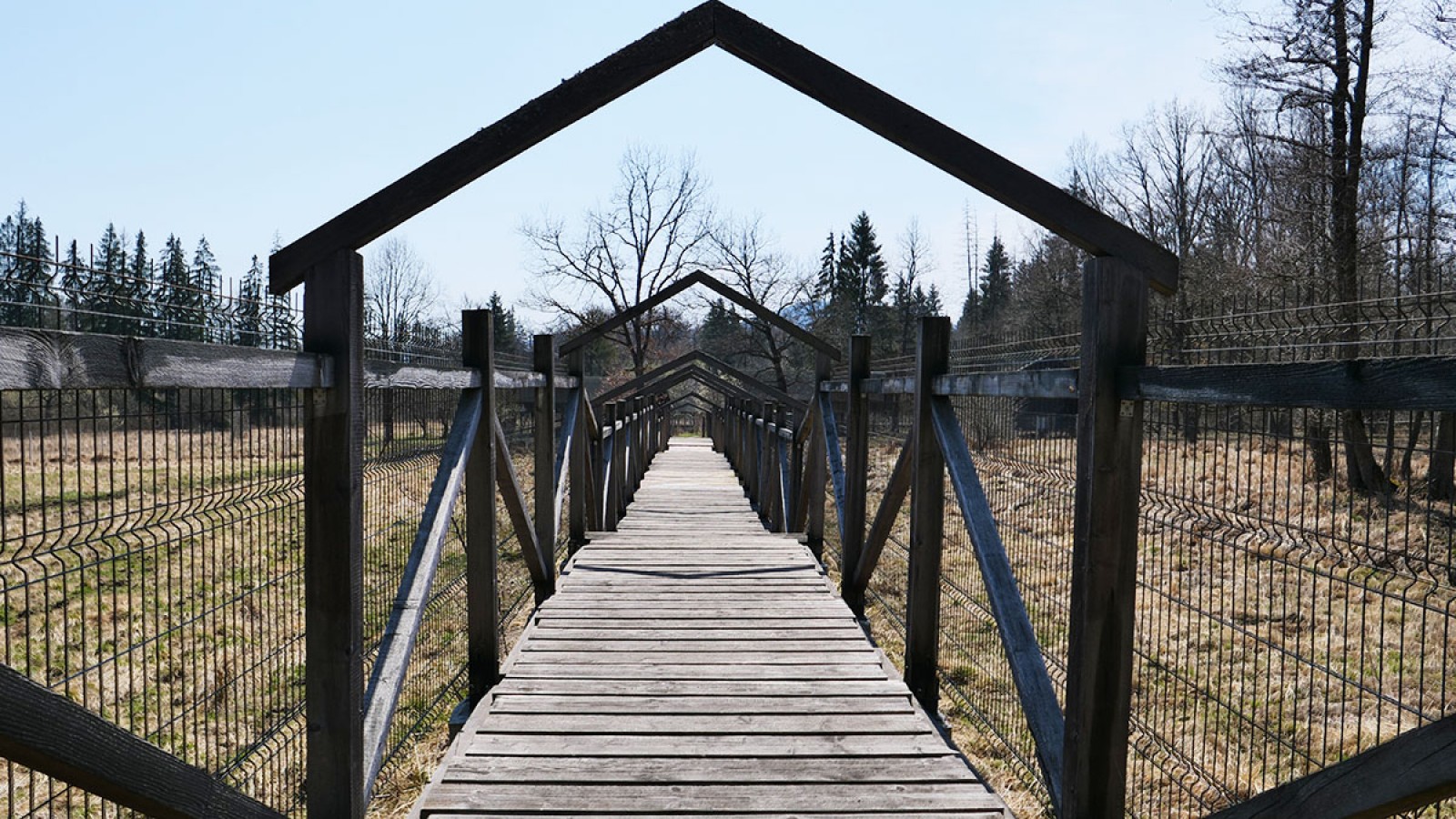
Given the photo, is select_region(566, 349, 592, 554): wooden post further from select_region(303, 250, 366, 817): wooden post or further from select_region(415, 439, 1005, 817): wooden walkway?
select_region(303, 250, 366, 817): wooden post

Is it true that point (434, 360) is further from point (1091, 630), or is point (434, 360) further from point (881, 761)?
point (1091, 630)

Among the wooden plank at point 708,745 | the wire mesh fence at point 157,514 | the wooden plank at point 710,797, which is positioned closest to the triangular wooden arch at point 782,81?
the wire mesh fence at point 157,514

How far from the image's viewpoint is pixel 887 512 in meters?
4.71

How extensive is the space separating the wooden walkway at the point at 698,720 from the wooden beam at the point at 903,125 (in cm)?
187

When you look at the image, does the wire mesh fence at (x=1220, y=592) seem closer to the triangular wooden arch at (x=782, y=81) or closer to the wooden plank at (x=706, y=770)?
the triangular wooden arch at (x=782, y=81)

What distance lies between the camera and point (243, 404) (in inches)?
102

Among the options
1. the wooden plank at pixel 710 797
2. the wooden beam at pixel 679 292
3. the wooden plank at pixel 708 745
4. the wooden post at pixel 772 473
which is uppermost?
the wooden beam at pixel 679 292

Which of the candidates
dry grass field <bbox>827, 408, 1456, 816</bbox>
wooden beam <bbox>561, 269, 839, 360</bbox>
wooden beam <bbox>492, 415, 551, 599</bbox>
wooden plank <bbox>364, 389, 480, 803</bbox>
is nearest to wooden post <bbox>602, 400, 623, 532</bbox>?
wooden beam <bbox>561, 269, 839, 360</bbox>

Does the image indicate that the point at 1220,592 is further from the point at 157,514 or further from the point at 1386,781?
the point at 157,514

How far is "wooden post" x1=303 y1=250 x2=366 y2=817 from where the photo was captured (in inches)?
93.1

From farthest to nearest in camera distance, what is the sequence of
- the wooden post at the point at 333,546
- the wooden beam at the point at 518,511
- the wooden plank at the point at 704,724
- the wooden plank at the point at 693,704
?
the wooden beam at the point at 518,511, the wooden plank at the point at 693,704, the wooden plank at the point at 704,724, the wooden post at the point at 333,546

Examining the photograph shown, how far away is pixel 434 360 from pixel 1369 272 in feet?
41.5

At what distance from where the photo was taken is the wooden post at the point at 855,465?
5.70 m

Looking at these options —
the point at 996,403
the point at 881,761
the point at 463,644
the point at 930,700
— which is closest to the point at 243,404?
the point at 881,761
